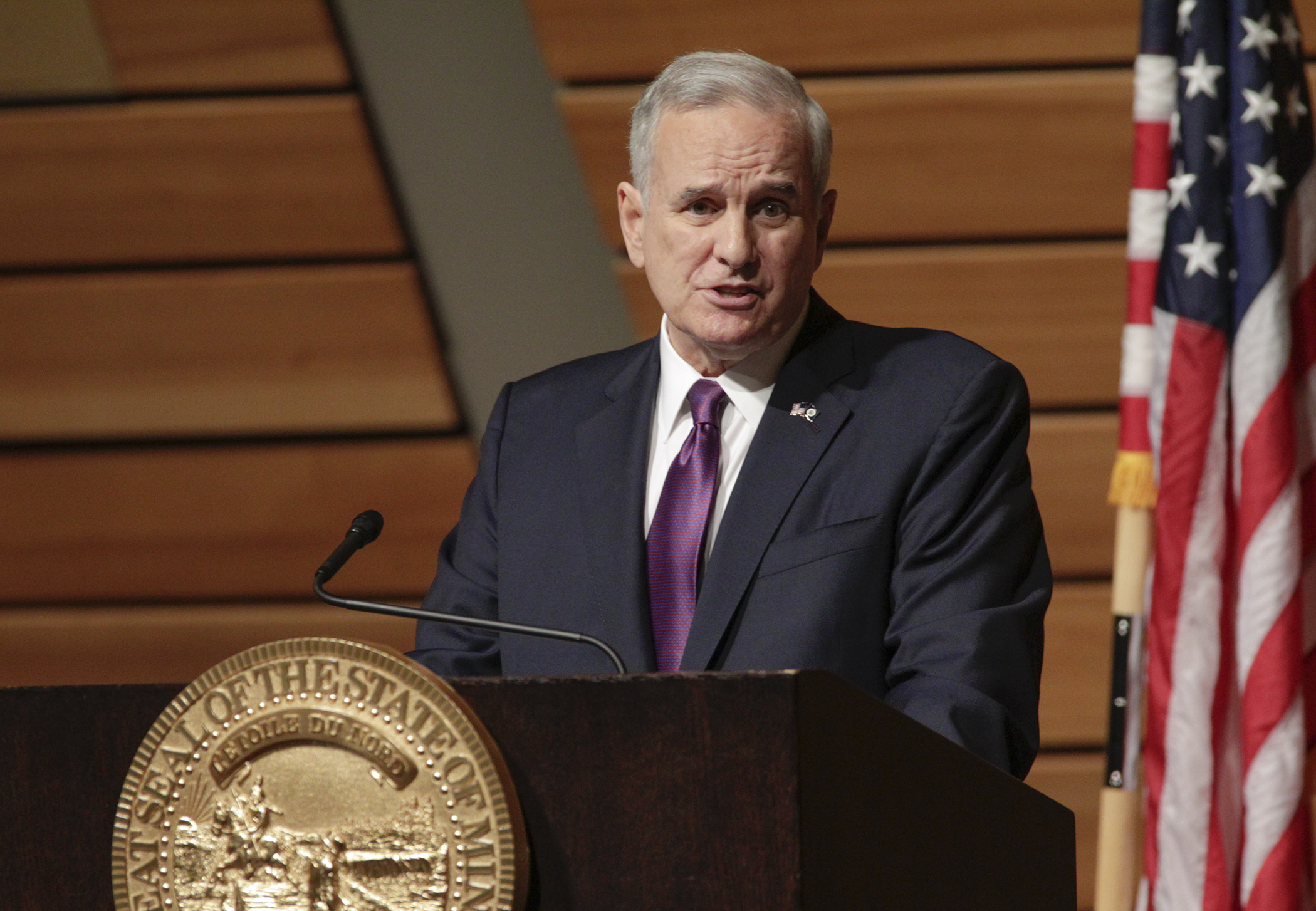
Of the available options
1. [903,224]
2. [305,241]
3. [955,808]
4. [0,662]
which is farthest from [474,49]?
[955,808]

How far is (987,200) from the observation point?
3.53 meters

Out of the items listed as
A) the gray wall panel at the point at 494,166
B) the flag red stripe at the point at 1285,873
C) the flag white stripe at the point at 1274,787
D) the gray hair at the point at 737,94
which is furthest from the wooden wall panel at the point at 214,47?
the flag red stripe at the point at 1285,873

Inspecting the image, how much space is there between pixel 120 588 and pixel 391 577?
0.78m

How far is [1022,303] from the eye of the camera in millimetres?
3551

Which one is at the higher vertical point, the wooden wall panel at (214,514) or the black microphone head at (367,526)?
the wooden wall panel at (214,514)

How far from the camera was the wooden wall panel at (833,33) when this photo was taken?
3.42m

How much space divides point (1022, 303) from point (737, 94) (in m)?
1.89

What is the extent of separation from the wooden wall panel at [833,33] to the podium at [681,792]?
269 centimetres

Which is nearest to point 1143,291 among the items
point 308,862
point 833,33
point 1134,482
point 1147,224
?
point 1147,224

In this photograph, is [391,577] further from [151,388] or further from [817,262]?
[817,262]

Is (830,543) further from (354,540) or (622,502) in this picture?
(354,540)

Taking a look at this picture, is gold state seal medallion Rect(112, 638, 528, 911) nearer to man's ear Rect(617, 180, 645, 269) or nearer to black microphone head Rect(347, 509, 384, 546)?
black microphone head Rect(347, 509, 384, 546)

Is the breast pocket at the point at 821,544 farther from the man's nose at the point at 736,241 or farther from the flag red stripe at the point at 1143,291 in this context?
the flag red stripe at the point at 1143,291

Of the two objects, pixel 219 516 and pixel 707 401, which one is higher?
pixel 219 516
